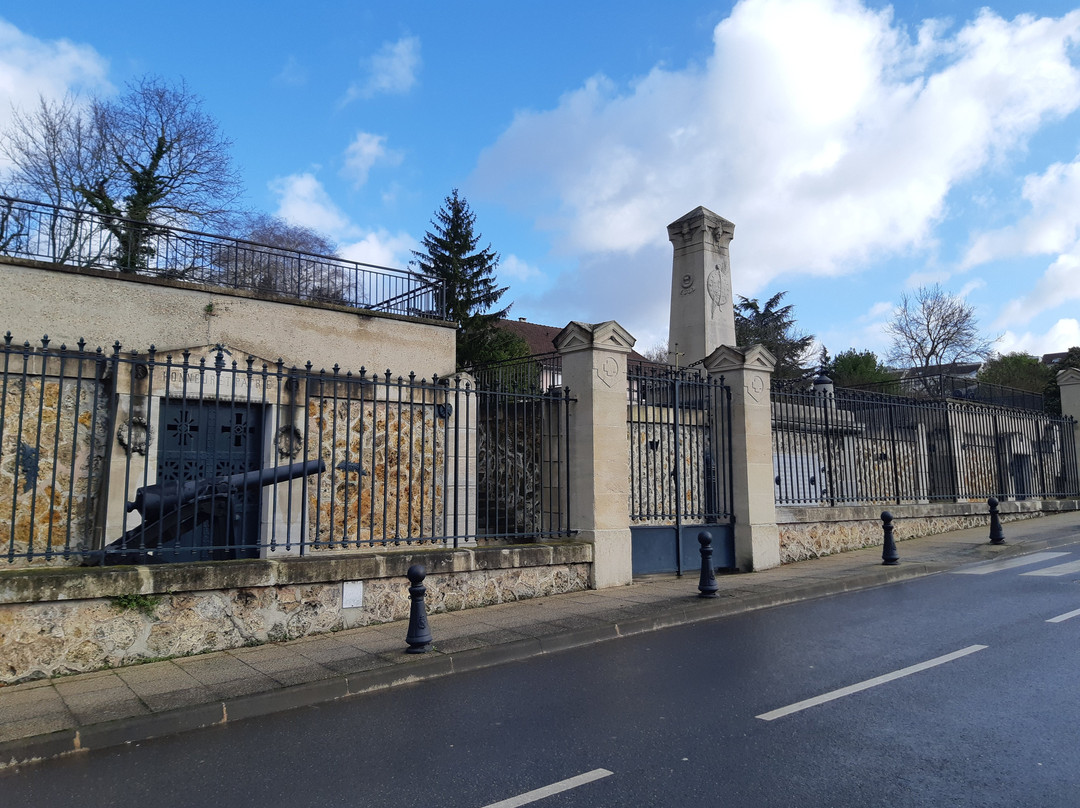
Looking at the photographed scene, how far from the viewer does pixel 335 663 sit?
6340 millimetres

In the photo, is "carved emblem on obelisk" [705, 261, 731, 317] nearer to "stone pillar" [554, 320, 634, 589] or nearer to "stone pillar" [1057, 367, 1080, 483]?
"stone pillar" [554, 320, 634, 589]

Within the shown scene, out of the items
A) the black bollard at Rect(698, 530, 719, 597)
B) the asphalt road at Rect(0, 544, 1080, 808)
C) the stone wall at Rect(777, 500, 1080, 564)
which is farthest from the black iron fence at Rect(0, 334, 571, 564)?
the stone wall at Rect(777, 500, 1080, 564)

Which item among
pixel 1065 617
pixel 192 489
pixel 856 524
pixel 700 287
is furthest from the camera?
pixel 700 287

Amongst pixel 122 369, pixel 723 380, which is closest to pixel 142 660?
pixel 122 369

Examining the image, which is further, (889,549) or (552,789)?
(889,549)

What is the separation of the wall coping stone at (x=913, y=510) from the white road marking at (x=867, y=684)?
5.80 meters

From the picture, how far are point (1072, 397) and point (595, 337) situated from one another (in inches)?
697

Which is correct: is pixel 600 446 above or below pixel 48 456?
above

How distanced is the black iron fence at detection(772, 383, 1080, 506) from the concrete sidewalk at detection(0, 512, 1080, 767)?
3080 millimetres

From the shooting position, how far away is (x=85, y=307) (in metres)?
9.94

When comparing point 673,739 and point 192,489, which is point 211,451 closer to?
point 192,489

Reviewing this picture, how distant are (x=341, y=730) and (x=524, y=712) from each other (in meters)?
1.25

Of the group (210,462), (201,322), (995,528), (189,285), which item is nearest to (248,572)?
(210,462)

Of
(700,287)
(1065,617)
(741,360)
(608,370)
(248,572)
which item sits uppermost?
(700,287)
